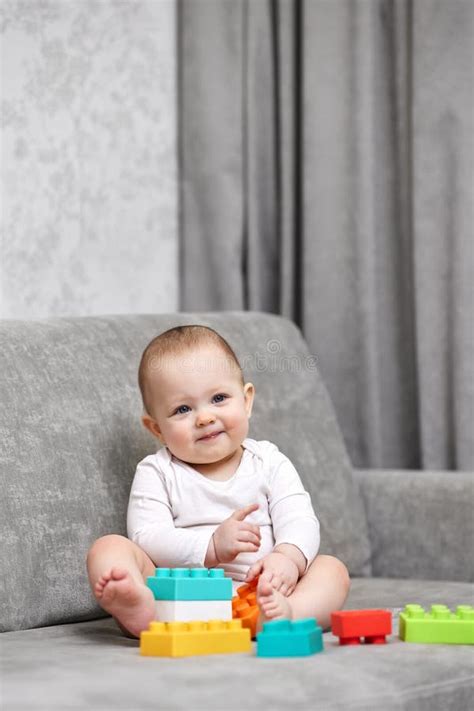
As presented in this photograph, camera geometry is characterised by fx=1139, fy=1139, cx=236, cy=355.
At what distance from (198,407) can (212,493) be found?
0.13 meters

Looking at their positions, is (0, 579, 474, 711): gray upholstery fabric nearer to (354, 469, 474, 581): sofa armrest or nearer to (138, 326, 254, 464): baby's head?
(138, 326, 254, 464): baby's head

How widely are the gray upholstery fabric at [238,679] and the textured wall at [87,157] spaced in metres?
1.05

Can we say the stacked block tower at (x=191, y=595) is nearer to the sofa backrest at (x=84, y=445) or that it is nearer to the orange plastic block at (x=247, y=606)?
the orange plastic block at (x=247, y=606)

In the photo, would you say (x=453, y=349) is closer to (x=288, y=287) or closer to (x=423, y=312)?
(x=423, y=312)

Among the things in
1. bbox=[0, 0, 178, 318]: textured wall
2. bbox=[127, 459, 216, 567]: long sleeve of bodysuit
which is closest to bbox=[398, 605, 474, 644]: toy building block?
bbox=[127, 459, 216, 567]: long sleeve of bodysuit

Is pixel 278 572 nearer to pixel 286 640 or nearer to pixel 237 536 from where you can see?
pixel 237 536

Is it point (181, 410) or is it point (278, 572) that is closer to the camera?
point (278, 572)

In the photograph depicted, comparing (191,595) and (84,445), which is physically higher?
(84,445)

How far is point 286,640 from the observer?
135cm

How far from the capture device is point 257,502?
176cm

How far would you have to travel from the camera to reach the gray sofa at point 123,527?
1.23 meters

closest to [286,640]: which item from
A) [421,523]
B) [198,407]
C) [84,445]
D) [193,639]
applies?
[193,639]

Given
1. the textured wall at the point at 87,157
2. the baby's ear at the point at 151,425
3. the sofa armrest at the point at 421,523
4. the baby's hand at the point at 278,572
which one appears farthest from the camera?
the textured wall at the point at 87,157

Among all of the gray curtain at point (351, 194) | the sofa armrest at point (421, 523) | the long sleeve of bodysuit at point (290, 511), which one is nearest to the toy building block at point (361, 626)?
the long sleeve of bodysuit at point (290, 511)
